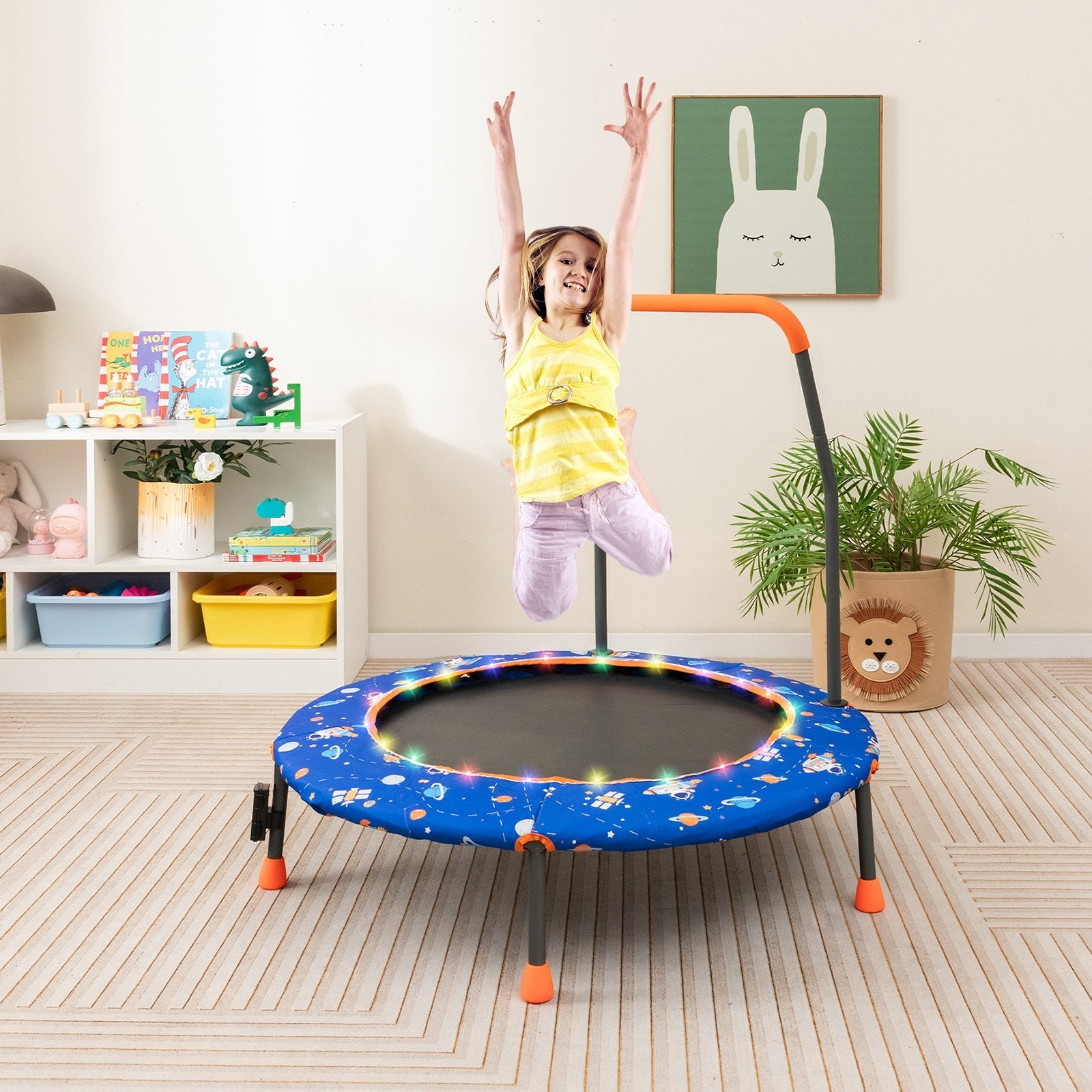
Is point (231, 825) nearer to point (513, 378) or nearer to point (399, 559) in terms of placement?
point (513, 378)

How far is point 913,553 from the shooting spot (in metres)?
3.30

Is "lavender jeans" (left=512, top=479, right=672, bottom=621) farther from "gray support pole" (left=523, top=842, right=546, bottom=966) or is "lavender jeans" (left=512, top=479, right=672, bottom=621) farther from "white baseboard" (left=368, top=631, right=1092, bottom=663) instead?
"white baseboard" (left=368, top=631, right=1092, bottom=663)

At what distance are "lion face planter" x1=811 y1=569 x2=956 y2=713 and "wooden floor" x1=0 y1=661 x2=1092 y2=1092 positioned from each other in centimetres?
44

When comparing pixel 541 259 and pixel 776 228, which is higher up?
pixel 776 228

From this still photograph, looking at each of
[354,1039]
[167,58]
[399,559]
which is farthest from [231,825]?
[167,58]

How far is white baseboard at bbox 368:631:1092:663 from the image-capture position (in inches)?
149

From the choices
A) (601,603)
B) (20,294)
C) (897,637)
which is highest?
(20,294)

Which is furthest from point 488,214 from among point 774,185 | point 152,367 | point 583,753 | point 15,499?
point 583,753

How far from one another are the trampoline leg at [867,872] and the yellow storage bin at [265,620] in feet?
6.09

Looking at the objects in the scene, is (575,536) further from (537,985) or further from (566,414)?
Answer: (537,985)

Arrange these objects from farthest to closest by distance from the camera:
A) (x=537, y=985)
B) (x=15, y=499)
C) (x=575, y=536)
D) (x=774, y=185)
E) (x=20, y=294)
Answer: (x=15, y=499)
(x=774, y=185)
(x=20, y=294)
(x=575, y=536)
(x=537, y=985)

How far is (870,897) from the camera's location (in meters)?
2.07

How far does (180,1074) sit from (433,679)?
1117 mm

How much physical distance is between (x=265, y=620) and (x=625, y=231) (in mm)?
1907
